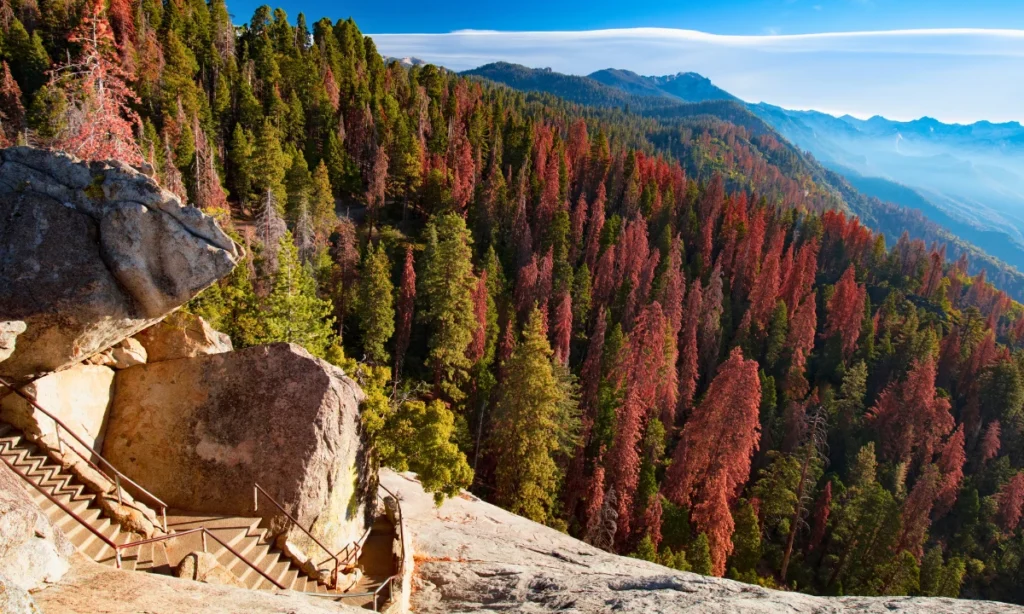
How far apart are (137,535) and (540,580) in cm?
1191

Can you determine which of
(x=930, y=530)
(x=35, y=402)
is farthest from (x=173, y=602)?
(x=930, y=530)

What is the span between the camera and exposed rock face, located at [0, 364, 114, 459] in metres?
13.0

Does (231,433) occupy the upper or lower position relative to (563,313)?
upper

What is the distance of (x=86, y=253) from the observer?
1290 centimetres

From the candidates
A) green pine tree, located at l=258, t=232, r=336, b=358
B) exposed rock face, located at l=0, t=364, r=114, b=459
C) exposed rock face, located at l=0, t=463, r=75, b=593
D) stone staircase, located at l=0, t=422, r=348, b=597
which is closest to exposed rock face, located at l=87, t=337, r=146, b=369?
exposed rock face, located at l=0, t=364, r=114, b=459

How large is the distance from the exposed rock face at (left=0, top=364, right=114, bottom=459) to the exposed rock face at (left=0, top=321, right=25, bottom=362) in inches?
Answer: 95.8

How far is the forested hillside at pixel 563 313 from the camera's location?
34.2 meters

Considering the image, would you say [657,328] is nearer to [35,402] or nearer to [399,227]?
[399,227]

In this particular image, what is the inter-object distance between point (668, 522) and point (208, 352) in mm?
34342

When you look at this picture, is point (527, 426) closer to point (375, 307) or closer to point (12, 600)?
point (375, 307)

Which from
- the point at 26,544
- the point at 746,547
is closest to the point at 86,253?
the point at 26,544

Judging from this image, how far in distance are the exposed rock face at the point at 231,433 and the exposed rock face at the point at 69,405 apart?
0.45 metres

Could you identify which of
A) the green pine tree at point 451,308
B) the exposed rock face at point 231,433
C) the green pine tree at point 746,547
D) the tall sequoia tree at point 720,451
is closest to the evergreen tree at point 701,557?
the tall sequoia tree at point 720,451

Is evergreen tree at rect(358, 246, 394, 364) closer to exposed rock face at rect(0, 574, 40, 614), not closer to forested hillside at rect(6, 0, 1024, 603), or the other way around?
forested hillside at rect(6, 0, 1024, 603)
